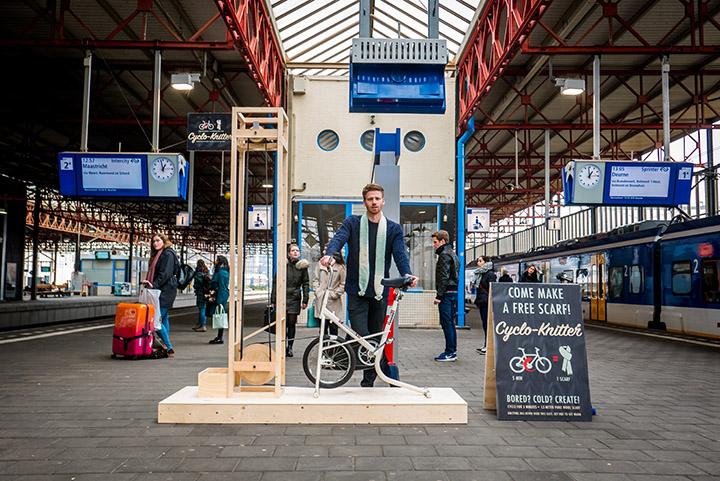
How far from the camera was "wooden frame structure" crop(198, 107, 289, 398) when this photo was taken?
4.62 m

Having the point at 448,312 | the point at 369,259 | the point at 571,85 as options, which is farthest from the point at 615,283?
the point at 369,259

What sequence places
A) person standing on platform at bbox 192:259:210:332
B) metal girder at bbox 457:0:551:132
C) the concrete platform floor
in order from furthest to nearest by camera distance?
person standing on platform at bbox 192:259:210:332 < metal girder at bbox 457:0:551:132 < the concrete platform floor

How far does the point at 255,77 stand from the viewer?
1295 cm

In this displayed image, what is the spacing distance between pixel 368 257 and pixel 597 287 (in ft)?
50.1

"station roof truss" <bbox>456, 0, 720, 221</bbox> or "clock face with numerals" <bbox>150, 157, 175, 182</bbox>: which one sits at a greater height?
"station roof truss" <bbox>456, 0, 720, 221</bbox>

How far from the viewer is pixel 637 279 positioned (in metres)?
15.8

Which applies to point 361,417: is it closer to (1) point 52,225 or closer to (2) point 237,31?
(2) point 237,31

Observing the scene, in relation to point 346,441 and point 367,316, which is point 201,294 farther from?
point 346,441

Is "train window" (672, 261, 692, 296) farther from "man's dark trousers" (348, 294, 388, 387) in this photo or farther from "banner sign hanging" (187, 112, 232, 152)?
"man's dark trousers" (348, 294, 388, 387)

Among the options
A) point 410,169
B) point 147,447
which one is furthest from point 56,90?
point 147,447

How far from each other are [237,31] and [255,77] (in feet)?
7.52

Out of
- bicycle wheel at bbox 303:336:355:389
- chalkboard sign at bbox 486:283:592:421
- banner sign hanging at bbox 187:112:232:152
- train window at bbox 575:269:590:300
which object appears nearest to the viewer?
chalkboard sign at bbox 486:283:592:421

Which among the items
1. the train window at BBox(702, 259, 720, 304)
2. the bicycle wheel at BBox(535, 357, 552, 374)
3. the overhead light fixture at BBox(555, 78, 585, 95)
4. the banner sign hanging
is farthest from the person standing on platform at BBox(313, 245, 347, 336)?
the train window at BBox(702, 259, 720, 304)

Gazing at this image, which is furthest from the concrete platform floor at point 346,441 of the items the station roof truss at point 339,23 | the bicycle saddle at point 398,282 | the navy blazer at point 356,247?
the station roof truss at point 339,23
